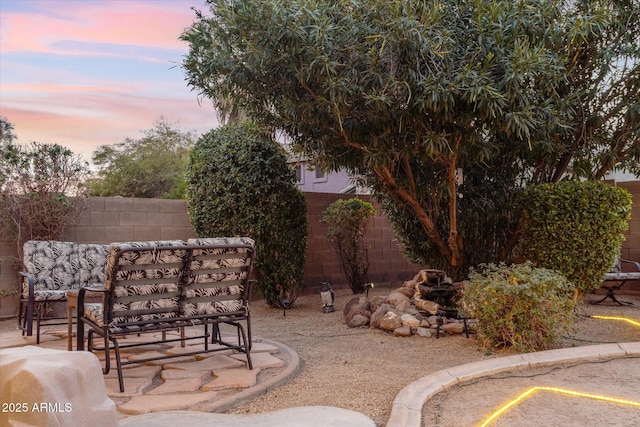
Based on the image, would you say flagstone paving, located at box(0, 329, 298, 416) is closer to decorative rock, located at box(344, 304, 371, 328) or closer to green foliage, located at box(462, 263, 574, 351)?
decorative rock, located at box(344, 304, 371, 328)

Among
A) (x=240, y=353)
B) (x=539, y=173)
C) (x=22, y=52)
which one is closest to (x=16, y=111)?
(x=22, y=52)

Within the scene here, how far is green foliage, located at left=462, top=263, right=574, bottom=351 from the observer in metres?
4.93

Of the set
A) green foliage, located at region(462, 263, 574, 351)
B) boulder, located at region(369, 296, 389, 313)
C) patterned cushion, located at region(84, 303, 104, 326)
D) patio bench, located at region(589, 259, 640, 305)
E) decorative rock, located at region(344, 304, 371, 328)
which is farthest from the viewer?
patio bench, located at region(589, 259, 640, 305)

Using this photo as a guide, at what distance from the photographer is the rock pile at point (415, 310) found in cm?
603

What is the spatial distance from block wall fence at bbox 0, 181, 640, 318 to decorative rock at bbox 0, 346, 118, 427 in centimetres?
557

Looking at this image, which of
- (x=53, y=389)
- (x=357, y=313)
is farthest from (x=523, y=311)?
(x=53, y=389)

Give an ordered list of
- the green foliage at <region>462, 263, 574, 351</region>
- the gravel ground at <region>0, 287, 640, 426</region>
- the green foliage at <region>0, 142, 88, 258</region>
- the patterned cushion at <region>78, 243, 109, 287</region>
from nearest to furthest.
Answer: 1. the gravel ground at <region>0, 287, 640, 426</region>
2. the green foliage at <region>462, 263, 574, 351</region>
3. the patterned cushion at <region>78, 243, 109, 287</region>
4. the green foliage at <region>0, 142, 88, 258</region>

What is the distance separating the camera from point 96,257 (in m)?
6.39

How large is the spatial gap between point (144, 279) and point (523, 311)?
128 inches

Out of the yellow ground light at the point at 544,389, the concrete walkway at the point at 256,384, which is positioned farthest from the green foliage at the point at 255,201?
the yellow ground light at the point at 544,389

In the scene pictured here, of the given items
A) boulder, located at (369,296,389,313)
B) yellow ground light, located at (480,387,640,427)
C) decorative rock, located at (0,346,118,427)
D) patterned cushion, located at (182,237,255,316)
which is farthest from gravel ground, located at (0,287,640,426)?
decorative rock, located at (0,346,118,427)

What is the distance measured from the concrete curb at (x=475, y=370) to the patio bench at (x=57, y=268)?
3766mm

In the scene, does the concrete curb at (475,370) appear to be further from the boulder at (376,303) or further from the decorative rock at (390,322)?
the boulder at (376,303)

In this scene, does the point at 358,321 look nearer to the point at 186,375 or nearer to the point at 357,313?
the point at 357,313
